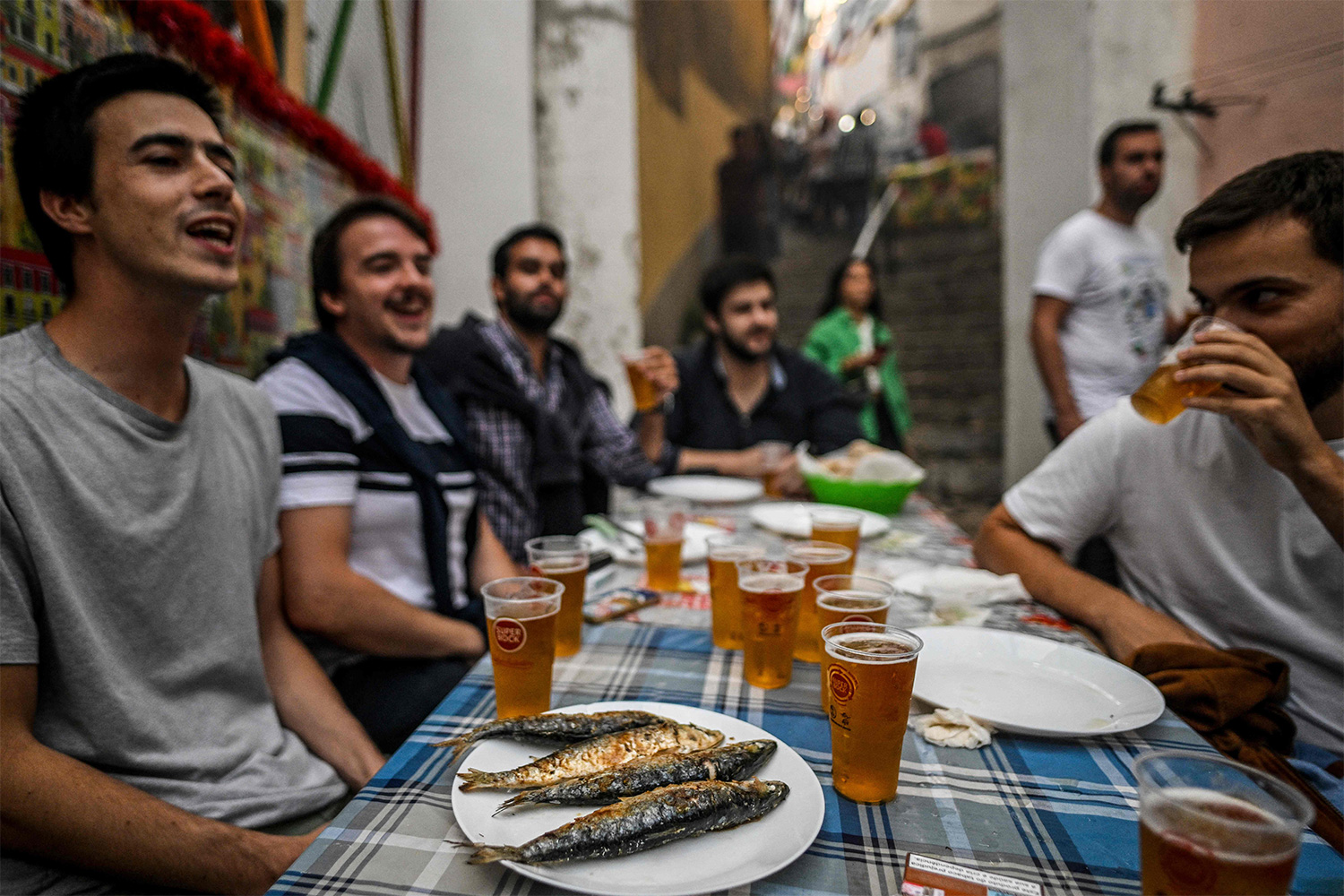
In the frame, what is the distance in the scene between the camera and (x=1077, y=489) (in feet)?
6.12

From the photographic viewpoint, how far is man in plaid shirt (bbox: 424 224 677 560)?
119 inches

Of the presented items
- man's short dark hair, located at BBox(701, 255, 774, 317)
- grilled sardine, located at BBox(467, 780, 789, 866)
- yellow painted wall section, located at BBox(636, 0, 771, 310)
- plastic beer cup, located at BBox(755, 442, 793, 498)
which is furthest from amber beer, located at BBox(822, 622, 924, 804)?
yellow painted wall section, located at BBox(636, 0, 771, 310)

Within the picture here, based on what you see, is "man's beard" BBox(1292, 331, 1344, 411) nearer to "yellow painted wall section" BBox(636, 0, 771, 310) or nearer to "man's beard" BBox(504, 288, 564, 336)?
"man's beard" BBox(504, 288, 564, 336)

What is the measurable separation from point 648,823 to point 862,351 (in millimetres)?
5190

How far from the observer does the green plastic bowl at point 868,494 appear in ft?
8.50

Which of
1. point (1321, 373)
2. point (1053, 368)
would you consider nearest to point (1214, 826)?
point (1321, 373)

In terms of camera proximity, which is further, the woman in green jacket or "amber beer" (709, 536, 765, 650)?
the woman in green jacket

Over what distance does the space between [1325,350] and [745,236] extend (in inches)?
431

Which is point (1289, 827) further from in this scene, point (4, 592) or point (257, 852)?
point (4, 592)

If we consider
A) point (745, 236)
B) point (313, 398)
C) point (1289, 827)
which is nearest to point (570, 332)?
point (313, 398)

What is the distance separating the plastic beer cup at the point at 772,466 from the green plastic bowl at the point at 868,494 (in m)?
0.30

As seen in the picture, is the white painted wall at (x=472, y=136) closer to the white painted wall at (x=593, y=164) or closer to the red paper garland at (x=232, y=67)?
the white painted wall at (x=593, y=164)

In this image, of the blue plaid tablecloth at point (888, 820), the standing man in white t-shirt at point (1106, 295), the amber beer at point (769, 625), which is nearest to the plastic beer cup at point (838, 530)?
the amber beer at point (769, 625)

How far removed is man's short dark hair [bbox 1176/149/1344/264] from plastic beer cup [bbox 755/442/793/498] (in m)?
1.74
